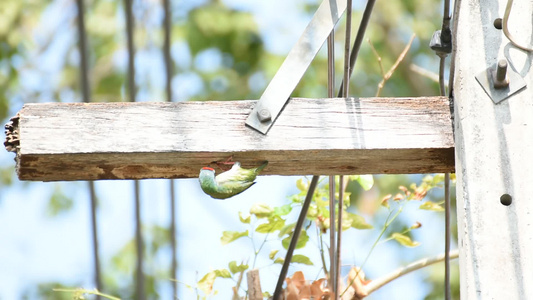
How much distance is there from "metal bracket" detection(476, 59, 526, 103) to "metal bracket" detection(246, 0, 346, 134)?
0.94 ft

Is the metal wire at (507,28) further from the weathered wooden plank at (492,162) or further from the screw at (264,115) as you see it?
the screw at (264,115)

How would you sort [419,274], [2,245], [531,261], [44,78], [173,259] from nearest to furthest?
1. [531,261]
2. [173,259]
3. [419,274]
4. [44,78]
5. [2,245]

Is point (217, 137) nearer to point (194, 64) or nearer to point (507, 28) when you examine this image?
point (507, 28)

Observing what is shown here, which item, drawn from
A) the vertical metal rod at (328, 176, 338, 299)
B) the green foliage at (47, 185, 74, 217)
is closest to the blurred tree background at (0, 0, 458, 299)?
the green foliage at (47, 185, 74, 217)

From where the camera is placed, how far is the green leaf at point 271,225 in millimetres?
2016

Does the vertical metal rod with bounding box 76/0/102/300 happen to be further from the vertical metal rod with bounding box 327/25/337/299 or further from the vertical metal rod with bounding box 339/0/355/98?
the vertical metal rod with bounding box 339/0/355/98

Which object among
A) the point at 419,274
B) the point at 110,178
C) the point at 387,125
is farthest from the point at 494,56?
the point at 419,274

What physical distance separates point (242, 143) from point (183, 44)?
141 inches

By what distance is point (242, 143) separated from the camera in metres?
1.43

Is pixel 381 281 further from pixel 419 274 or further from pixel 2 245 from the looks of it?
pixel 2 245

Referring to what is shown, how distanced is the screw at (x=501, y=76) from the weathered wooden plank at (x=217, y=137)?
10 centimetres

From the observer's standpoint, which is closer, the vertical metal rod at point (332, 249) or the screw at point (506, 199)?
the screw at point (506, 199)

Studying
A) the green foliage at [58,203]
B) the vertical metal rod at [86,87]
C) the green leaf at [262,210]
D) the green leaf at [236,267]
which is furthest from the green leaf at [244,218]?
the green foliage at [58,203]

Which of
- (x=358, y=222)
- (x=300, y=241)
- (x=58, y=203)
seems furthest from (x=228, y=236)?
(x=58, y=203)
